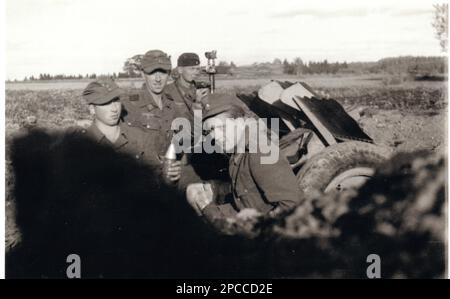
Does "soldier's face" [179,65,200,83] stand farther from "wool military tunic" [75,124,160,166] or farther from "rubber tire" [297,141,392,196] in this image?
"rubber tire" [297,141,392,196]

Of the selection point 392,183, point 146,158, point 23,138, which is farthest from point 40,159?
point 392,183

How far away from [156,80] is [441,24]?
8.41 ft

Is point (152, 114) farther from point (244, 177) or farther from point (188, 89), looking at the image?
point (244, 177)

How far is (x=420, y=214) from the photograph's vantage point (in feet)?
15.0

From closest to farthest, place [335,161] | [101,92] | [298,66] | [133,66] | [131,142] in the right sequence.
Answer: [335,161] < [101,92] < [131,142] < [298,66] < [133,66]

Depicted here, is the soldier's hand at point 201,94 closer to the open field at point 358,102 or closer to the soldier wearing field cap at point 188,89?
the soldier wearing field cap at point 188,89

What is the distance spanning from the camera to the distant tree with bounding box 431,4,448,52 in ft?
15.3

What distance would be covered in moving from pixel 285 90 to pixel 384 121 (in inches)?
38.2

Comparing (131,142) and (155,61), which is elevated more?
(155,61)

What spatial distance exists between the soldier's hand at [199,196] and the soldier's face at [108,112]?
87cm

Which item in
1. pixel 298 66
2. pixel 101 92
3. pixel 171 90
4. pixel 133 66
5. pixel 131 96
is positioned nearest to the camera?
pixel 101 92

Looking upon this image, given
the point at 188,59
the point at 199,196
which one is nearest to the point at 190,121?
the point at 188,59

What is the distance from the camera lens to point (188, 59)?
5.05m

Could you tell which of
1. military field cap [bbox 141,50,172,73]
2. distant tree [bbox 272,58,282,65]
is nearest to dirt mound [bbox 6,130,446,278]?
military field cap [bbox 141,50,172,73]
